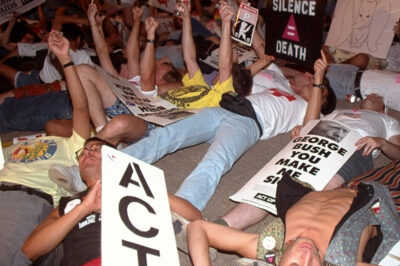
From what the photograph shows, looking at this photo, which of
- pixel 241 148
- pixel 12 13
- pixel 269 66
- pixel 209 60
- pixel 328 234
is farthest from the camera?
pixel 12 13

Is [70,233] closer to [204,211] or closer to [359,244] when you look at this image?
[204,211]

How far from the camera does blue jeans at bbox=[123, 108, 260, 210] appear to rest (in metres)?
2.34

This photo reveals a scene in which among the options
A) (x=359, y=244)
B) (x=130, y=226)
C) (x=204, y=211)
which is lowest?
(x=204, y=211)

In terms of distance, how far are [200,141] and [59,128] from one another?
1017 mm

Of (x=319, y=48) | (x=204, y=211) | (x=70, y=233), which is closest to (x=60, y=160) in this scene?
(x=70, y=233)

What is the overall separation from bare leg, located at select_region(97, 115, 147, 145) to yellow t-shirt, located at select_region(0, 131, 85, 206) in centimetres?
19

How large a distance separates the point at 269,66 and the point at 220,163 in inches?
57.3

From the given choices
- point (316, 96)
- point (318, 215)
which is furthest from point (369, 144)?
point (318, 215)

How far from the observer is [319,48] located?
2.70 metres

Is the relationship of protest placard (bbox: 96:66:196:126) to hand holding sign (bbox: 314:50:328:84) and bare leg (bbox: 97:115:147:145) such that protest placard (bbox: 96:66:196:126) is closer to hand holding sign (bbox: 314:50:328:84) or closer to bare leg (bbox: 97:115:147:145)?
bare leg (bbox: 97:115:147:145)

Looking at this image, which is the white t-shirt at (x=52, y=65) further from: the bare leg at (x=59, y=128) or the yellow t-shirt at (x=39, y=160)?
the yellow t-shirt at (x=39, y=160)

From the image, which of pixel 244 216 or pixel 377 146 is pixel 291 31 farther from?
pixel 244 216

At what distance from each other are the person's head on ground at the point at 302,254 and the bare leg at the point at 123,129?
1425 millimetres

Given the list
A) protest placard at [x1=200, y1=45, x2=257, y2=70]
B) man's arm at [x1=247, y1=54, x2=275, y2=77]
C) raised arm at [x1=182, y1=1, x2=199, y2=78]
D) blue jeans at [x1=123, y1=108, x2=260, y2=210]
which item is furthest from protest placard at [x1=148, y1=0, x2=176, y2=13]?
blue jeans at [x1=123, y1=108, x2=260, y2=210]
